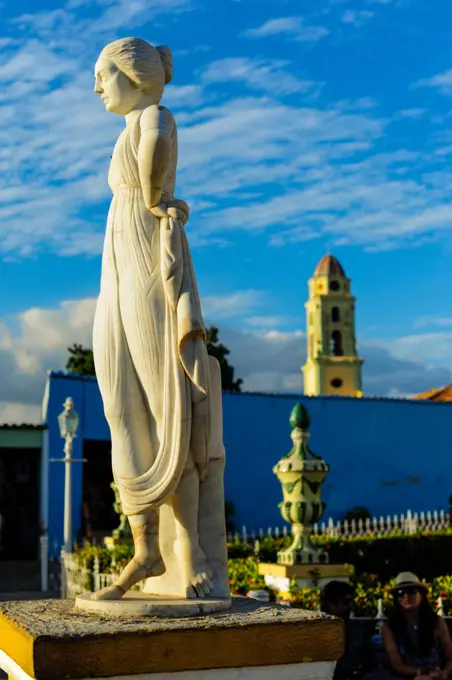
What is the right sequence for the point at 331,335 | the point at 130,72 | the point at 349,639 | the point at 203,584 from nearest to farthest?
the point at 203,584
the point at 130,72
the point at 349,639
the point at 331,335

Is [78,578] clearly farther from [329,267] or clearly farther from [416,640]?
[329,267]

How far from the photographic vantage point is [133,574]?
3.08m

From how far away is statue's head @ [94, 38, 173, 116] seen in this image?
333cm

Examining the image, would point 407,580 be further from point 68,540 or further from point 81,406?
point 81,406

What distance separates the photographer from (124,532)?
10938 millimetres

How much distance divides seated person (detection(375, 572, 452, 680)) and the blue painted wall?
13.2 m

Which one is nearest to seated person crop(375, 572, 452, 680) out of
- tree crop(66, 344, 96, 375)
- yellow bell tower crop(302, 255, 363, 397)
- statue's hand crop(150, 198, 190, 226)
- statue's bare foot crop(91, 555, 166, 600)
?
statue's bare foot crop(91, 555, 166, 600)

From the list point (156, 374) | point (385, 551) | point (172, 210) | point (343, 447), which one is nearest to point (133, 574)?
point (156, 374)

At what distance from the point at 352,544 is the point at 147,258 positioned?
10.0 metres

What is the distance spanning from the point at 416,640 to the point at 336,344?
37.9 m

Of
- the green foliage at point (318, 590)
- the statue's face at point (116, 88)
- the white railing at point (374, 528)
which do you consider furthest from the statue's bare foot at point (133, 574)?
the white railing at point (374, 528)

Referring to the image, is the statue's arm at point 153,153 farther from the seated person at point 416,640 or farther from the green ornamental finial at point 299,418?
the green ornamental finial at point 299,418

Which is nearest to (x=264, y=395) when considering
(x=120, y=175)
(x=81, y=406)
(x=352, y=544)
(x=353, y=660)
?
(x=81, y=406)

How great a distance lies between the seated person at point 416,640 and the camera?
15.9 feet
